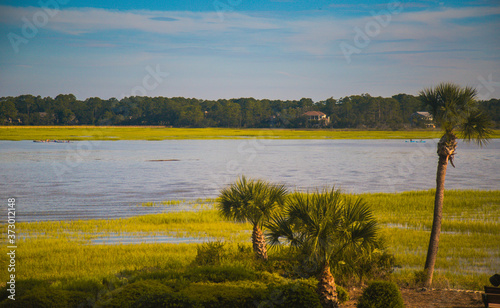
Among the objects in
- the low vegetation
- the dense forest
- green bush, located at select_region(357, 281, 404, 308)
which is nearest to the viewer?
the low vegetation

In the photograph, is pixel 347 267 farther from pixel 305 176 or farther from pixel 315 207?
pixel 305 176

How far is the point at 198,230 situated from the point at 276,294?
14536 millimetres

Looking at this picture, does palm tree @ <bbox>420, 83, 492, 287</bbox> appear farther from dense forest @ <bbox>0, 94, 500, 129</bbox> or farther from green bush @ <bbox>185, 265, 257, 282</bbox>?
dense forest @ <bbox>0, 94, 500, 129</bbox>

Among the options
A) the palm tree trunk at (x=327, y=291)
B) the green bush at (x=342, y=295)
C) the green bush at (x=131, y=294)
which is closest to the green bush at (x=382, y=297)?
the palm tree trunk at (x=327, y=291)

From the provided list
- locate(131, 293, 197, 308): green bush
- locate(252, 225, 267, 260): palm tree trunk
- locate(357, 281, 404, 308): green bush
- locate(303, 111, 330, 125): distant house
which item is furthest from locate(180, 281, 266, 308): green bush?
locate(303, 111, 330, 125): distant house

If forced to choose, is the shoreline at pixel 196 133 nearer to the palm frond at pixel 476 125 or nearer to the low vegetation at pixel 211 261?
the low vegetation at pixel 211 261

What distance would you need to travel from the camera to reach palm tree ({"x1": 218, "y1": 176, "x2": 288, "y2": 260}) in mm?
13734

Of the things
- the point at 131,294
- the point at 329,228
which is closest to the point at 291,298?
the point at 329,228

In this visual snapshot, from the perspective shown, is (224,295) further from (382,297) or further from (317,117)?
(317,117)

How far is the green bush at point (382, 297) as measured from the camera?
375 inches

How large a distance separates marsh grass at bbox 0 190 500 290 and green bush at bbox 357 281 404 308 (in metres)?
3.92

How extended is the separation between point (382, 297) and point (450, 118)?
5.91m

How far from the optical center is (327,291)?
33.8 feet

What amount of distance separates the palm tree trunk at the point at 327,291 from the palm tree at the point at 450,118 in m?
3.95
